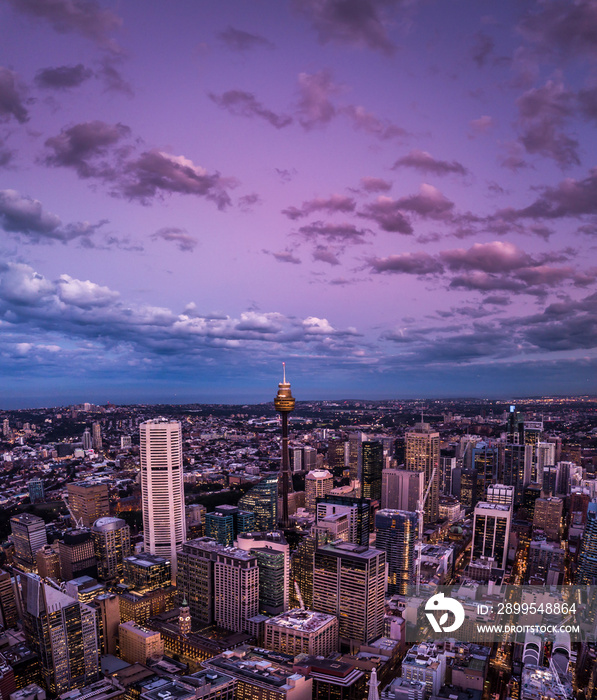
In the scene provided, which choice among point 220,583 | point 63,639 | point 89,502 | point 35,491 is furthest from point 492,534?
point 35,491

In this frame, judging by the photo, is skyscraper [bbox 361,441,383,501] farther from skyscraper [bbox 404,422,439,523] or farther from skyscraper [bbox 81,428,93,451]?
skyscraper [bbox 81,428,93,451]

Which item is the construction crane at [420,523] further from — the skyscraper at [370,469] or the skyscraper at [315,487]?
the skyscraper at [315,487]

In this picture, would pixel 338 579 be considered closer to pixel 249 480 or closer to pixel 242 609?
pixel 242 609

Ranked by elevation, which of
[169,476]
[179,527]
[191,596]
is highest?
[169,476]

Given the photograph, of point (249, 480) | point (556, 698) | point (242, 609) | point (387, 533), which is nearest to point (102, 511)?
point (249, 480)

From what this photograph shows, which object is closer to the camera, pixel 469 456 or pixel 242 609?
pixel 242 609

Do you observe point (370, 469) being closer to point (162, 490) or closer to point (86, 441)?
point (162, 490)

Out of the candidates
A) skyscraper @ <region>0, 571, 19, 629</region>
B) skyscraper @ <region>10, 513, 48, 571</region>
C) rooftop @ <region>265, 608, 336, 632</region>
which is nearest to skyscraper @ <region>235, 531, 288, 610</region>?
rooftop @ <region>265, 608, 336, 632</region>
